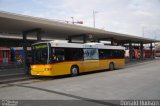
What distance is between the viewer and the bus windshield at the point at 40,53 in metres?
18.2

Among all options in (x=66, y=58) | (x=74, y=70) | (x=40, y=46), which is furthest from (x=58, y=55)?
(x=74, y=70)

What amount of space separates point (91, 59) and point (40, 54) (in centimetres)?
552

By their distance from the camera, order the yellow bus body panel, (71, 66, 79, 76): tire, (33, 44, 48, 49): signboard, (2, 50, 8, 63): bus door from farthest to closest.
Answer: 1. (2, 50, 8, 63): bus door
2. (71, 66, 79, 76): tire
3. (33, 44, 48, 49): signboard
4. the yellow bus body panel

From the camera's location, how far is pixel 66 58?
19266mm

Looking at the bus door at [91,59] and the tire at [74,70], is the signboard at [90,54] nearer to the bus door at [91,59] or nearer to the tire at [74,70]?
the bus door at [91,59]

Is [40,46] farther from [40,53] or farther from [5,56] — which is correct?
[5,56]

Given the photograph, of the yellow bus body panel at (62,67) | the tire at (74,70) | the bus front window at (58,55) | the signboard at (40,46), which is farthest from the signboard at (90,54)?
the signboard at (40,46)

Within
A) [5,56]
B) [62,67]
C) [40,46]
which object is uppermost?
[40,46]

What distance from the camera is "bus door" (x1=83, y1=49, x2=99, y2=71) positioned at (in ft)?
71.3

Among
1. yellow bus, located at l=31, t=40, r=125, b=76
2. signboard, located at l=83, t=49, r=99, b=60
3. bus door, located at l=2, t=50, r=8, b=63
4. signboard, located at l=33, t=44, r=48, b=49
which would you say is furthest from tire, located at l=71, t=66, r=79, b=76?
bus door, located at l=2, t=50, r=8, b=63

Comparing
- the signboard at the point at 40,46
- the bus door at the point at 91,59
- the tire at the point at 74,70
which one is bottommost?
the tire at the point at 74,70

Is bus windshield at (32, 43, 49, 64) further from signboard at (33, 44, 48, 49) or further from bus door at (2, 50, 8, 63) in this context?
bus door at (2, 50, 8, 63)

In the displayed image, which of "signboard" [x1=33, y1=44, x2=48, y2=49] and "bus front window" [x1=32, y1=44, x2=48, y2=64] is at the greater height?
"signboard" [x1=33, y1=44, x2=48, y2=49]

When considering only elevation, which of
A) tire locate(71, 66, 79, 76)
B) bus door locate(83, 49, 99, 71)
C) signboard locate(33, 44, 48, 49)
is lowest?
tire locate(71, 66, 79, 76)
